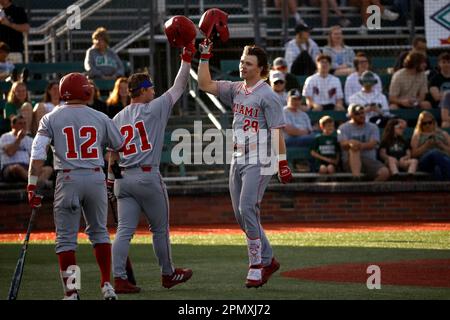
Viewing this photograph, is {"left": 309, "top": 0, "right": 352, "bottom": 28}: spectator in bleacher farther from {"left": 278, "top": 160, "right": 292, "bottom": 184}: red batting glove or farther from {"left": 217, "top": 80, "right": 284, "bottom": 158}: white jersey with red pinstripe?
{"left": 278, "top": 160, "right": 292, "bottom": 184}: red batting glove

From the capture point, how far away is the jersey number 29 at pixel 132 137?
30.5 feet

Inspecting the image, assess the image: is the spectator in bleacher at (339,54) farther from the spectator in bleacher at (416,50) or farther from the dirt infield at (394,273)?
the dirt infield at (394,273)

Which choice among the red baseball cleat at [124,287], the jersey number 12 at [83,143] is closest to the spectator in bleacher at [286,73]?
the red baseball cleat at [124,287]

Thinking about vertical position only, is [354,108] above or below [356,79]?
below

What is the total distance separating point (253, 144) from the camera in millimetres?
9547

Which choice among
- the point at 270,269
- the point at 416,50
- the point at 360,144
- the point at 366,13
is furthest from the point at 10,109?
the point at 270,269

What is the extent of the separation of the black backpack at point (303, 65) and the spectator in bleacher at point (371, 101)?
4.08 feet

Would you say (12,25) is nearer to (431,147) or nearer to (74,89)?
(431,147)

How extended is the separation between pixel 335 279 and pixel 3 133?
8439 mm

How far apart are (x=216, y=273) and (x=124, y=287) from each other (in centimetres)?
150

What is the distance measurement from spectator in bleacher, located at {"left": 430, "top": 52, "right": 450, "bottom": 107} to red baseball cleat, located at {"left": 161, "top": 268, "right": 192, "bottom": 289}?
379 inches

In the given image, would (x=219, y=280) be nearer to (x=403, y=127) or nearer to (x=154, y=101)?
(x=154, y=101)
